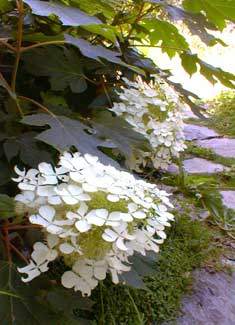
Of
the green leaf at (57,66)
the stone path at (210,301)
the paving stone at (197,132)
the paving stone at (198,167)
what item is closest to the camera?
the green leaf at (57,66)

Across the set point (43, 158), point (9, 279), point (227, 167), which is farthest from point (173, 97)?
point (227, 167)

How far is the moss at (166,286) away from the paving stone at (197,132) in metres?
1.59

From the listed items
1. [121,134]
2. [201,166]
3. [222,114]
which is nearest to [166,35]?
[121,134]

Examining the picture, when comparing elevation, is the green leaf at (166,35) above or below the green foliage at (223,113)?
above

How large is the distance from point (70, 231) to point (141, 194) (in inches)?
5.8

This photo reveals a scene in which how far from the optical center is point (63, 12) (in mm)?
1002

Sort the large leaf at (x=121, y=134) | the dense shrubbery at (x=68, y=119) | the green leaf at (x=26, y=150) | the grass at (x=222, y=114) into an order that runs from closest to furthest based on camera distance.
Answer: the dense shrubbery at (x=68, y=119)
the green leaf at (x=26, y=150)
the large leaf at (x=121, y=134)
the grass at (x=222, y=114)

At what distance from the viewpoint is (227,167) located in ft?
9.32

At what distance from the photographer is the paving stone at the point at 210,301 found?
1.48 m

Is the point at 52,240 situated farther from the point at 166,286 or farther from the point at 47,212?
the point at 166,286

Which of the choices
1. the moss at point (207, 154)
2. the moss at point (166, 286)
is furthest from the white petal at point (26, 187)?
the moss at point (207, 154)

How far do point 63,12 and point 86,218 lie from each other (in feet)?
1.62

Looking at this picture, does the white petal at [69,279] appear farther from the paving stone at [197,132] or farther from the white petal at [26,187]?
the paving stone at [197,132]

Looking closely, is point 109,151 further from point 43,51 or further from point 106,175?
point 106,175
